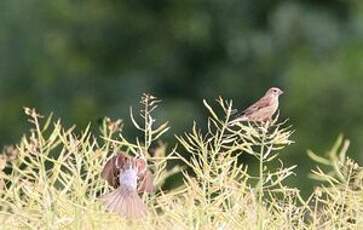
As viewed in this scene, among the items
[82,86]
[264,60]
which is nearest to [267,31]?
[264,60]

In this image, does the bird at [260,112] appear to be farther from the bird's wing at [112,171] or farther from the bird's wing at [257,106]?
the bird's wing at [112,171]

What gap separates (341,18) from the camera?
13.6 m

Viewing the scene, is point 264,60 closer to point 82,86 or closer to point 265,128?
point 82,86

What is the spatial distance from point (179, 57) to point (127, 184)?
9.44 meters

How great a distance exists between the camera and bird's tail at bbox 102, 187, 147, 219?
444 centimetres

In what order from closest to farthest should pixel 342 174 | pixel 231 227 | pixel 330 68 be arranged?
pixel 231 227 → pixel 342 174 → pixel 330 68

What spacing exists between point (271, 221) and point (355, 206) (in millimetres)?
205

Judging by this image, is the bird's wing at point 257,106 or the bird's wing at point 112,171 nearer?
the bird's wing at point 112,171

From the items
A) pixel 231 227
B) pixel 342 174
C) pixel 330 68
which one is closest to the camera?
pixel 231 227

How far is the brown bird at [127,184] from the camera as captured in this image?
14.6 feet

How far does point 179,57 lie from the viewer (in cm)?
1400

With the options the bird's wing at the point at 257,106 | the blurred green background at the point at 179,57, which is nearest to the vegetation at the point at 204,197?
the bird's wing at the point at 257,106

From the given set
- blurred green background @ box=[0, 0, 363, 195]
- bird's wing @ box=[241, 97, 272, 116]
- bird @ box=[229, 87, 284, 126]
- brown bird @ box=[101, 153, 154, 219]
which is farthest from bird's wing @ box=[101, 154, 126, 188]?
blurred green background @ box=[0, 0, 363, 195]

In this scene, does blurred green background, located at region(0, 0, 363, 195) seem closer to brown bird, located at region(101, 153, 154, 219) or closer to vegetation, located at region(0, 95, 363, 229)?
brown bird, located at region(101, 153, 154, 219)
